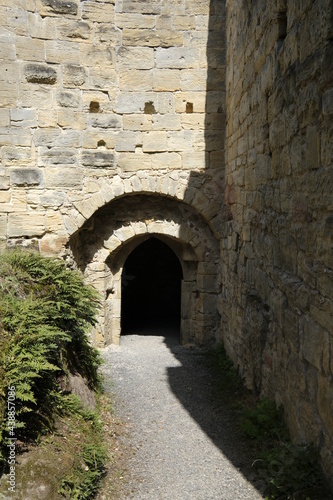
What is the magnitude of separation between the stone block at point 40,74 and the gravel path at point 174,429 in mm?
3881

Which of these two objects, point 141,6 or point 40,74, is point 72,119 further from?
point 141,6

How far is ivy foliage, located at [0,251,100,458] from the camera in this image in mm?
3496

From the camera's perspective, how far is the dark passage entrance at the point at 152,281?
428 inches

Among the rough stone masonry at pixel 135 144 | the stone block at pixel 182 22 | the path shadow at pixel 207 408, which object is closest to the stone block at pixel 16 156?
the rough stone masonry at pixel 135 144

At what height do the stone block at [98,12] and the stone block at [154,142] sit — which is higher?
the stone block at [98,12]

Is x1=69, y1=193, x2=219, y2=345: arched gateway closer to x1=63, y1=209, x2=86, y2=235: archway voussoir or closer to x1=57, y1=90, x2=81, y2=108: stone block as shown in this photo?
x1=63, y1=209, x2=86, y2=235: archway voussoir

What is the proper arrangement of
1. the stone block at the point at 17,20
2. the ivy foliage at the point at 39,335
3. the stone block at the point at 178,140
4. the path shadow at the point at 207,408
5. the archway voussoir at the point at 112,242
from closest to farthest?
the ivy foliage at the point at 39,335
the path shadow at the point at 207,408
the stone block at the point at 17,20
the stone block at the point at 178,140
the archway voussoir at the point at 112,242

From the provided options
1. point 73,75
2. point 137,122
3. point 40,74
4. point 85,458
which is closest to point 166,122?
point 137,122

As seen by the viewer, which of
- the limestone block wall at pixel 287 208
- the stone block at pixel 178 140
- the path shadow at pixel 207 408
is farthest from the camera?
the stone block at pixel 178 140

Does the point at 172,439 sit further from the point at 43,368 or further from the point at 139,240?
the point at 139,240

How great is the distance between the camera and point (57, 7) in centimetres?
630

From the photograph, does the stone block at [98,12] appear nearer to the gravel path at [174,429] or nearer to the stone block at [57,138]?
the stone block at [57,138]

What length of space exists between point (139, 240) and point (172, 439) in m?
3.66

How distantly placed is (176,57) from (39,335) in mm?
4488
